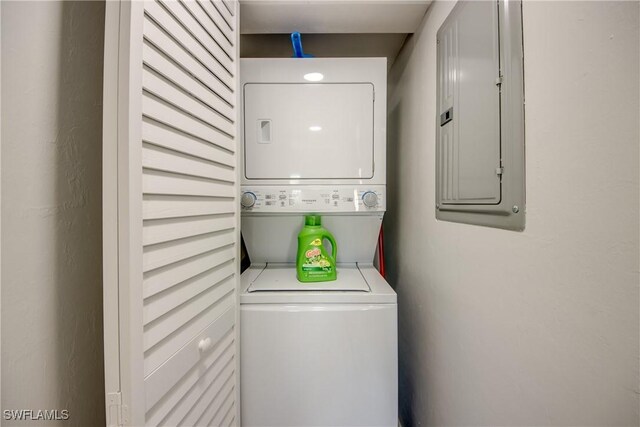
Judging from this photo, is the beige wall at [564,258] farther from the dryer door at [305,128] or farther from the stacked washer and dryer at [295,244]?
the dryer door at [305,128]

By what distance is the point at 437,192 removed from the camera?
1265 mm

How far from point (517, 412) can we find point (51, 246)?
4.79ft

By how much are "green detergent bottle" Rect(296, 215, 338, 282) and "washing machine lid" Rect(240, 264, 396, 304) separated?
0.05m

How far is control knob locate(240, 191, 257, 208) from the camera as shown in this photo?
156cm

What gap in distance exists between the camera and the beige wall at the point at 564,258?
490 mm

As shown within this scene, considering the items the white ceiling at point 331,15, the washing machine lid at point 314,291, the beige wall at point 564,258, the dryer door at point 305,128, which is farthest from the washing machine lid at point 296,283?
the white ceiling at point 331,15

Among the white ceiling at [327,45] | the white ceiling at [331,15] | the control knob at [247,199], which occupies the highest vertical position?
the white ceiling at [327,45]

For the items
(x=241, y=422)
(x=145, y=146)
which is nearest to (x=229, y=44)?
(x=145, y=146)

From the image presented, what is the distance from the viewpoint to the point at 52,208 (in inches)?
25.4

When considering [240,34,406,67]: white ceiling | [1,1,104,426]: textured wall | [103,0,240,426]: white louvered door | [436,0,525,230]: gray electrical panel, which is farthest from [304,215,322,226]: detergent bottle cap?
[240,34,406,67]: white ceiling

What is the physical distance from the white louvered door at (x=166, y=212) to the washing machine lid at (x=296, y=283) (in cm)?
34

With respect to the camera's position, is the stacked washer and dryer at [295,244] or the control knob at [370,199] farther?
the control knob at [370,199]

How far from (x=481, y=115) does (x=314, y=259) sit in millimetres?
1118

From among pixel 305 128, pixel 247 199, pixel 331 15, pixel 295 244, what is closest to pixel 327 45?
pixel 331 15
